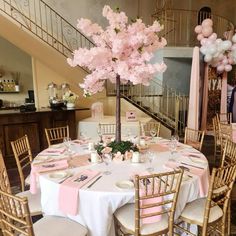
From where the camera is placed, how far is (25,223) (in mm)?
1450

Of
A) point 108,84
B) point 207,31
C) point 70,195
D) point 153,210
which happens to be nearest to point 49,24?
point 108,84

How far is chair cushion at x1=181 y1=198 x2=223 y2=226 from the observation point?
1.89m

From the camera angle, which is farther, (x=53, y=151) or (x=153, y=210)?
(x=53, y=151)

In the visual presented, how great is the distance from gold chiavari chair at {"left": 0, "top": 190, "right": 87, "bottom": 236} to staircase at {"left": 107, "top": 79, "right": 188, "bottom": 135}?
4.81 metres

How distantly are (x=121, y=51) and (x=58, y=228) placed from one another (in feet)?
5.11

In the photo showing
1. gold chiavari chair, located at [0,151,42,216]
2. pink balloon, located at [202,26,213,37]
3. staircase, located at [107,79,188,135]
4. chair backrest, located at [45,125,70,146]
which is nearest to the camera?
gold chiavari chair, located at [0,151,42,216]

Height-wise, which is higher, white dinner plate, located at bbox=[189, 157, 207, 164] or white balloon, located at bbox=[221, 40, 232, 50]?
white balloon, located at bbox=[221, 40, 232, 50]

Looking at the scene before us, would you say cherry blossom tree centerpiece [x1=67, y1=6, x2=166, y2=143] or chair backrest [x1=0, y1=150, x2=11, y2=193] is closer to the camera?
chair backrest [x1=0, y1=150, x2=11, y2=193]

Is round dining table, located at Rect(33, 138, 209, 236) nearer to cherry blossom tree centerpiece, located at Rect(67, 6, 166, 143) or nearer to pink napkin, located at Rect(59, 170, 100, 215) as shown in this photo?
pink napkin, located at Rect(59, 170, 100, 215)

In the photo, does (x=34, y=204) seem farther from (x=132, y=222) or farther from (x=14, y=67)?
(x=14, y=67)

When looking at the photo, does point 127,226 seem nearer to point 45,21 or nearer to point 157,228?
point 157,228

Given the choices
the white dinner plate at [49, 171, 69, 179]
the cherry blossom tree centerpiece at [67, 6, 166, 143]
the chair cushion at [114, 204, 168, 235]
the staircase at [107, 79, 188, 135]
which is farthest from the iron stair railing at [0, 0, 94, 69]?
the chair cushion at [114, 204, 168, 235]

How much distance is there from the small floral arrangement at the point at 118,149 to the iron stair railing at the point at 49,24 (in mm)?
4242

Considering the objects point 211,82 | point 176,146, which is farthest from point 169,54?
point 176,146
